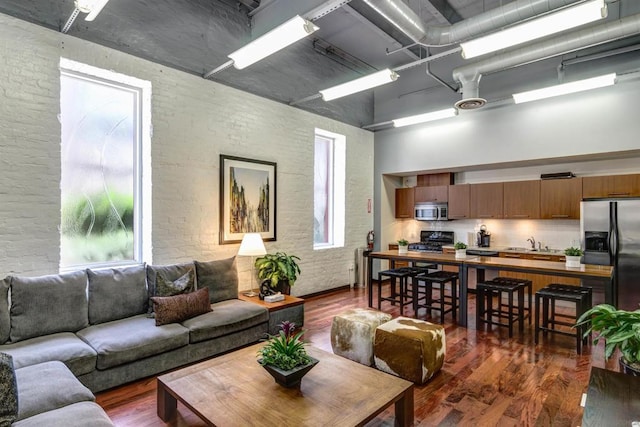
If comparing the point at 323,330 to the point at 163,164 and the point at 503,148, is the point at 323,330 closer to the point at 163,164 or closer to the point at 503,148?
the point at 163,164

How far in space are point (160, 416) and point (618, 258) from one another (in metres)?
5.81

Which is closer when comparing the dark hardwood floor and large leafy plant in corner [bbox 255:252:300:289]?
the dark hardwood floor

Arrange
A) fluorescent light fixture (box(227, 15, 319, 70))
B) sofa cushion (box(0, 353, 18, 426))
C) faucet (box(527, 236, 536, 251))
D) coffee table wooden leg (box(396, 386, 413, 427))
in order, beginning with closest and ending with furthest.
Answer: sofa cushion (box(0, 353, 18, 426)), coffee table wooden leg (box(396, 386, 413, 427)), fluorescent light fixture (box(227, 15, 319, 70)), faucet (box(527, 236, 536, 251))

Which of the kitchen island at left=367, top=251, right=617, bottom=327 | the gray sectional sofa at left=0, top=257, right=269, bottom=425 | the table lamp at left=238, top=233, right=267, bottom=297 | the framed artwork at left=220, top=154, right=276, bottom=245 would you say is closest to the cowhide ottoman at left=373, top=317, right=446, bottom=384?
the gray sectional sofa at left=0, top=257, right=269, bottom=425

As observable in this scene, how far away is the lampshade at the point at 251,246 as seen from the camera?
4340mm

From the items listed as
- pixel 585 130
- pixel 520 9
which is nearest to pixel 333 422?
pixel 520 9

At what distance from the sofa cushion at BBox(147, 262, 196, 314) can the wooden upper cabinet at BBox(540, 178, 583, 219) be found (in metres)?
5.53

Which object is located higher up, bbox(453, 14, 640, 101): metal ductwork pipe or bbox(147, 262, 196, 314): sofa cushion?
bbox(453, 14, 640, 101): metal ductwork pipe

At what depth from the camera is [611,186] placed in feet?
16.6

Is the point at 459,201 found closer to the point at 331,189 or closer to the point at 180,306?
the point at 331,189

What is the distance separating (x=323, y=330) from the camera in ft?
13.9

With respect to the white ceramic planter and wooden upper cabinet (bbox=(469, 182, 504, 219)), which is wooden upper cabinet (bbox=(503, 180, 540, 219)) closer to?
wooden upper cabinet (bbox=(469, 182, 504, 219))

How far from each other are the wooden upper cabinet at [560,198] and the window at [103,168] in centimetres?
599

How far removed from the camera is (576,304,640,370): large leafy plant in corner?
1754 mm
